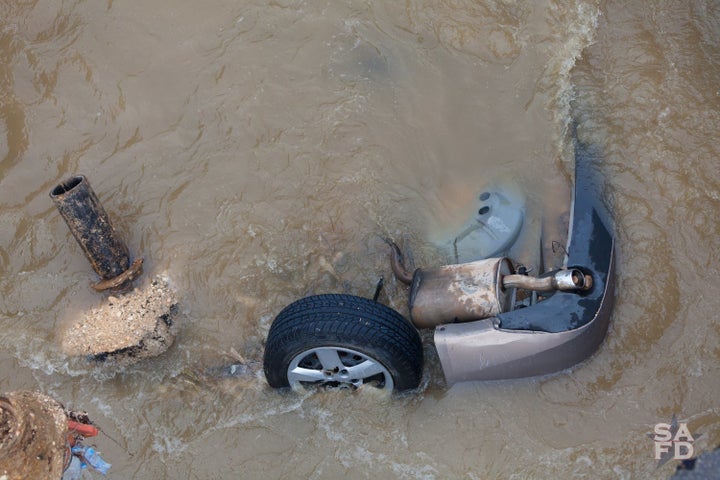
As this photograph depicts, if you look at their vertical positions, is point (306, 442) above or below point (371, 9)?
below

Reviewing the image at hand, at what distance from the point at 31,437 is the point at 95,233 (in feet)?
6.66

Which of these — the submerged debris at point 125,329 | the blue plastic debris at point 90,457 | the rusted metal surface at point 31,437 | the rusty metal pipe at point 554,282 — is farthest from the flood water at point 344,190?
the rusted metal surface at point 31,437

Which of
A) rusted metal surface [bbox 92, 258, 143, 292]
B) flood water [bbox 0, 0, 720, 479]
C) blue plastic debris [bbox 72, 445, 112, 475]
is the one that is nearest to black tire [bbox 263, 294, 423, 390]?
flood water [bbox 0, 0, 720, 479]

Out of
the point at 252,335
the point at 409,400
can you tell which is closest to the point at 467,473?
the point at 409,400

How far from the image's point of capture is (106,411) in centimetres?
528

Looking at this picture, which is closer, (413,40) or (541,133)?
(541,133)

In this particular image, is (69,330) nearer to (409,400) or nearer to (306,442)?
(306,442)

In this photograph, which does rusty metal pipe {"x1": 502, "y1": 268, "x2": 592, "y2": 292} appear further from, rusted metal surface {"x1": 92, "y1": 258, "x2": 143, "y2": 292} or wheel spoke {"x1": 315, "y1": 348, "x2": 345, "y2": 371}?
rusted metal surface {"x1": 92, "y1": 258, "x2": 143, "y2": 292}

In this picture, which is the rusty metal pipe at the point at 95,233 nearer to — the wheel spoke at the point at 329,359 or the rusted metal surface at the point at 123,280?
the rusted metal surface at the point at 123,280

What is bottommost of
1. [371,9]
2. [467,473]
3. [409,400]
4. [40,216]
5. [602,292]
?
[467,473]

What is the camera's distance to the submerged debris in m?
5.27

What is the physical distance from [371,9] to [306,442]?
160 inches

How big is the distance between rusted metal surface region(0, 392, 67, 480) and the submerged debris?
140cm

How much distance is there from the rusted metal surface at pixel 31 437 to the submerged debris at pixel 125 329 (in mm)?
1399
